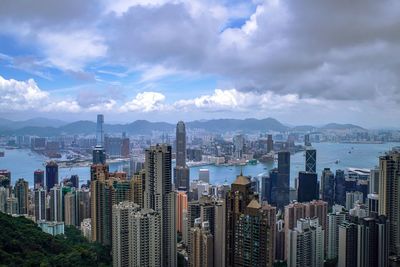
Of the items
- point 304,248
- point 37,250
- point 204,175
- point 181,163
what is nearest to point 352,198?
point 304,248

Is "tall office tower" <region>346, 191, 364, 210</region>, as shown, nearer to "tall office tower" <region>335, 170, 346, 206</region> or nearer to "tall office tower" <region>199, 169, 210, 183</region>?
"tall office tower" <region>335, 170, 346, 206</region>

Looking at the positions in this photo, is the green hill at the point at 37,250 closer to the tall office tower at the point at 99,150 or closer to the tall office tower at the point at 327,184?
the tall office tower at the point at 99,150

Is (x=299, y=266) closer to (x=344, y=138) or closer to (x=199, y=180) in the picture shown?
(x=344, y=138)

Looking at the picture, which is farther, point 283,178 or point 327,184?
point 283,178

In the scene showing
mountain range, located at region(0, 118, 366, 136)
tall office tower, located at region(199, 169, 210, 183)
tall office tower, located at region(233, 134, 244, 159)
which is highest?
mountain range, located at region(0, 118, 366, 136)

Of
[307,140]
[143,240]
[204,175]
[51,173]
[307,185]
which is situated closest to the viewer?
[143,240]

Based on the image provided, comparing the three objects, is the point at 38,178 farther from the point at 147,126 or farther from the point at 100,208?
the point at 100,208

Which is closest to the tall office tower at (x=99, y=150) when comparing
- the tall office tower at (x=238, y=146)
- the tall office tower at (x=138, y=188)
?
the tall office tower at (x=238, y=146)

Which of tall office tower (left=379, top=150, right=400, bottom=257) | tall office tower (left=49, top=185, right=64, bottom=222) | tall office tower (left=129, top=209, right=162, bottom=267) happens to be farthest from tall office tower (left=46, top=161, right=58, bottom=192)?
tall office tower (left=379, top=150, right=400, bottom=257)
